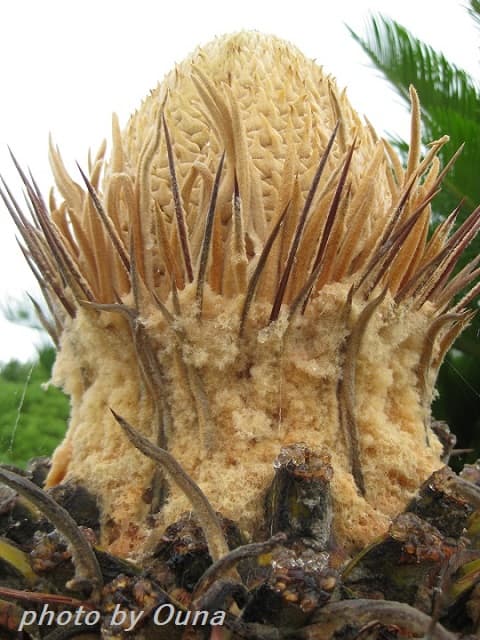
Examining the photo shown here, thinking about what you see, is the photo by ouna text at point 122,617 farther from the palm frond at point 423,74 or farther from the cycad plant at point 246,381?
the palm frond at point 423,74

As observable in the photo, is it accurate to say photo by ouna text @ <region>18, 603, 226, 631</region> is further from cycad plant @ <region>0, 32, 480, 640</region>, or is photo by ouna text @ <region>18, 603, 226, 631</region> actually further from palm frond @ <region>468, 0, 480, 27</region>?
palm frond @ <region>468, 0, 480, 27</region>

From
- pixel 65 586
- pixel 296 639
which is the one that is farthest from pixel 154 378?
pixel 296 639

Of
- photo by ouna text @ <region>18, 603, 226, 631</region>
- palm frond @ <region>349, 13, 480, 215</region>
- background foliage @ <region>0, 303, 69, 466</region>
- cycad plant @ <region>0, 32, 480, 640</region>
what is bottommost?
background foliage @ <region>0, 303, 69, 466</region>

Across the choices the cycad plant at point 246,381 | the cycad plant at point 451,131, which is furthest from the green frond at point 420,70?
the cycad plant at point 246,381

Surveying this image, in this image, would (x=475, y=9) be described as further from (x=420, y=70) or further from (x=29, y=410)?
(x=29, y=410)

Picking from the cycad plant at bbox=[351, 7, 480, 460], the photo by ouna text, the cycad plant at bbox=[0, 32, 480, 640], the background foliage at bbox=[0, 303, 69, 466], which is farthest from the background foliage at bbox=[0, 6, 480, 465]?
the photo by ouna text

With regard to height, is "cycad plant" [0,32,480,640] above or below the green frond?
below
